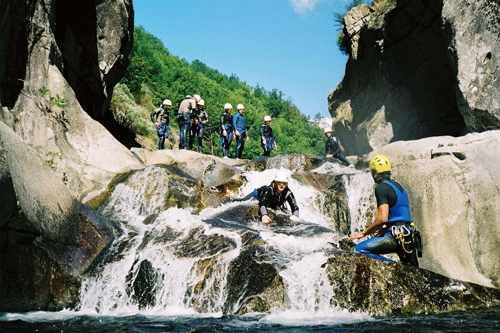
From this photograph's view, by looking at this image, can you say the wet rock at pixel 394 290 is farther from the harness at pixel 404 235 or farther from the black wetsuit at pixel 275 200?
the black wetsuit at pixel 275 200

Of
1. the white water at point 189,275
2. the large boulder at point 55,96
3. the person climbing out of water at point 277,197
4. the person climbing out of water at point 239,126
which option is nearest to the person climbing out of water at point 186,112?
the person climbing out of water at point 239,126

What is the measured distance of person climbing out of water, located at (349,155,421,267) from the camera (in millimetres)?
5371

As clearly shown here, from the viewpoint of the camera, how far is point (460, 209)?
839cm

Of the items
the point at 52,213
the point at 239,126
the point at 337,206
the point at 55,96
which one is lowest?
the point at 52,213

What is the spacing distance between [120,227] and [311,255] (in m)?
3.96

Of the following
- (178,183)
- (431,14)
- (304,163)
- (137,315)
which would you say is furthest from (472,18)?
(137,315)

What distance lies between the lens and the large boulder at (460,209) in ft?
26.6

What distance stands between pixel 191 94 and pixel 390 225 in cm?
4908

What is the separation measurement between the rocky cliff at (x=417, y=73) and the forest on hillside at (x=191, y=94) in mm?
11532

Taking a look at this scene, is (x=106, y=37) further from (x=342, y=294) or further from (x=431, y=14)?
(x=342, y=294)

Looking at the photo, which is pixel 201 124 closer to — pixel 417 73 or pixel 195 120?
pixel 195 120

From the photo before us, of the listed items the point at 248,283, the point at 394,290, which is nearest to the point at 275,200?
the point at 248,283

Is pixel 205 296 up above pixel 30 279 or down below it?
below

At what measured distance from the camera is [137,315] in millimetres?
5496
